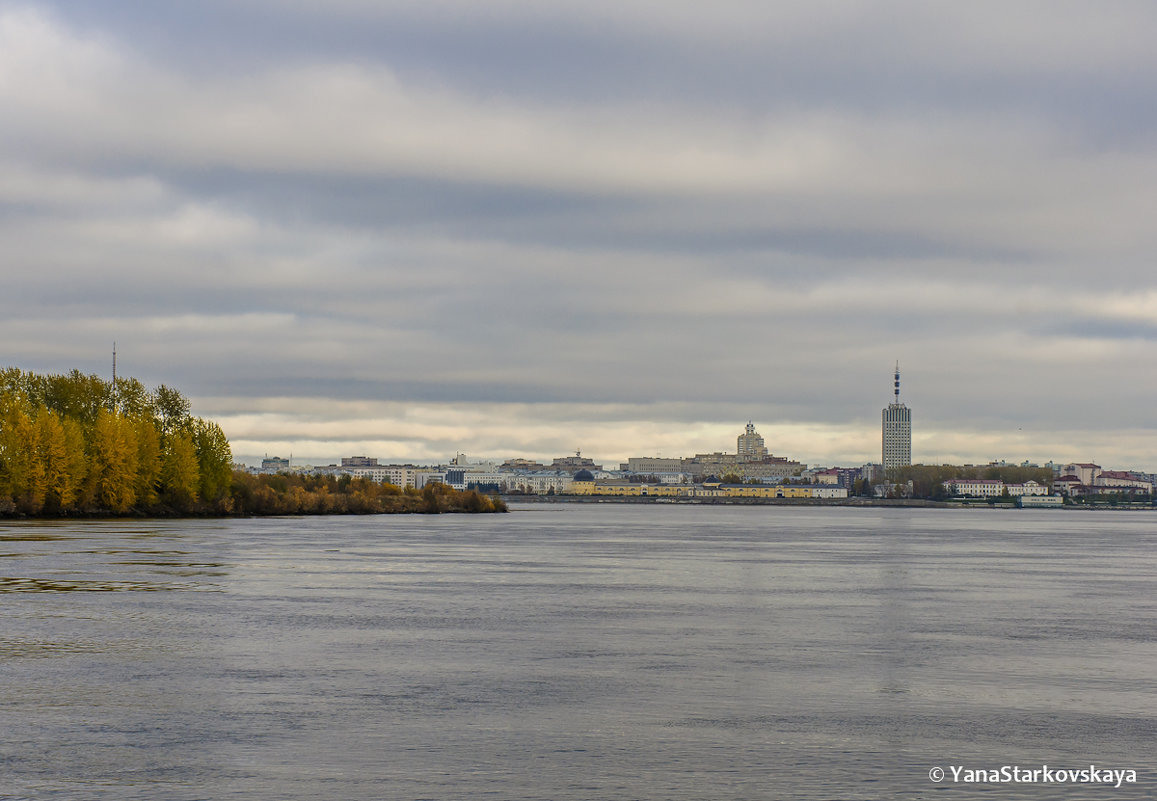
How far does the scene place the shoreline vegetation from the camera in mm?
84875

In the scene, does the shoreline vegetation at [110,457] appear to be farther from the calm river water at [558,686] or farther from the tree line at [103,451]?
the calm river water at [558,686]

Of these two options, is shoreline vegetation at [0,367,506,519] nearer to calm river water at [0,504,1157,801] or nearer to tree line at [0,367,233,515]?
tree line at [0,367,233,515]

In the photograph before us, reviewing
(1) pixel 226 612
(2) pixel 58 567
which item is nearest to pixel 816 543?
(2) pixel 58 567

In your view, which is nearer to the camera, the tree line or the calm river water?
the calm river water

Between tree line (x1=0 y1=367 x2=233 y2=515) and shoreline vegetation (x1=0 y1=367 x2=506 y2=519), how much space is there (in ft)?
0.26

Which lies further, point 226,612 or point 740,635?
point 226,612

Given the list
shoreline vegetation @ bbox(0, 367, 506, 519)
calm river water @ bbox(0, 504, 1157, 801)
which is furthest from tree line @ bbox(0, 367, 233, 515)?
calm river water @ bbox(0, 504, 1157, 801)

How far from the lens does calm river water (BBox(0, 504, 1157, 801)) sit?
13.1 metres

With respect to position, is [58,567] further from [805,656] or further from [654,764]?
[654,764]

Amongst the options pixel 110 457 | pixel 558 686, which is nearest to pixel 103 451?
pixel 110 457

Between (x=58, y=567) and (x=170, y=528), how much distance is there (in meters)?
36.7

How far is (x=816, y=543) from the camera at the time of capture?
72.4 meters

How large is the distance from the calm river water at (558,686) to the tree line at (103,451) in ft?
161

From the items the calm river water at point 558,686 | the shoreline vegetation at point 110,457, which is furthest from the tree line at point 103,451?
the calm river water at point 558,686
